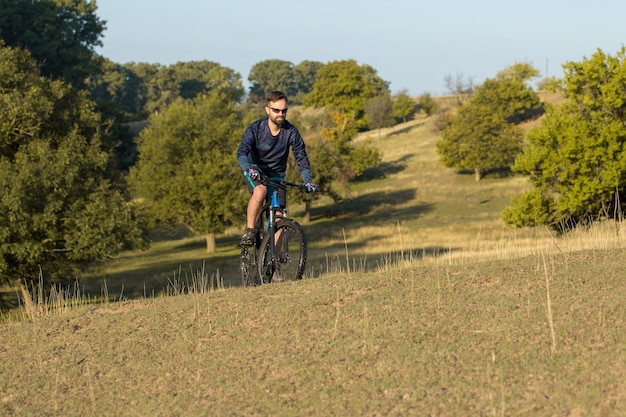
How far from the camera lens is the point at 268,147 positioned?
9.16m

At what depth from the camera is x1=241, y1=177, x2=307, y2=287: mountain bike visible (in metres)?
9.09

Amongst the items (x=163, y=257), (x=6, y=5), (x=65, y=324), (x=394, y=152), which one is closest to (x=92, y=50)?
(x=6, y=5)

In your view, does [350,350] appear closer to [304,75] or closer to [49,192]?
[49,192]

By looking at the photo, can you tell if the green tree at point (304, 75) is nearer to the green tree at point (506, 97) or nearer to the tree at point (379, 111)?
the tree at point (379, 111)

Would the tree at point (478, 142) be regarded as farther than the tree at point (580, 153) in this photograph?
Yes

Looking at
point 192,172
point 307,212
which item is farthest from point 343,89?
point 192,172

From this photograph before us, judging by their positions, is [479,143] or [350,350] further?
[479,143]

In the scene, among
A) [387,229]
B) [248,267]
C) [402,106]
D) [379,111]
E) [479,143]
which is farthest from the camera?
[402,106]

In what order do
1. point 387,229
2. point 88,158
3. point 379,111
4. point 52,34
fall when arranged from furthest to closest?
point 379,111 → point 52,34 → point 387,229 → point 88,158

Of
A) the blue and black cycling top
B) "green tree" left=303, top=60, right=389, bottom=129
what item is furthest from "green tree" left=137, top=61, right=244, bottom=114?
the blue and black cycling top

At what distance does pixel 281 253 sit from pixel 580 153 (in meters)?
21.9

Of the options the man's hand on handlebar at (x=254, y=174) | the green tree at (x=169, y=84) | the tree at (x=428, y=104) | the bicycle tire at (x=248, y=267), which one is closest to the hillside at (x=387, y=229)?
the bicycle tire at (x=248, y=267)

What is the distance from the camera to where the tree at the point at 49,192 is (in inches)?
930

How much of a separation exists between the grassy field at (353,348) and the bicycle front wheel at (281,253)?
527 millimetres
